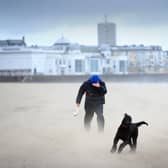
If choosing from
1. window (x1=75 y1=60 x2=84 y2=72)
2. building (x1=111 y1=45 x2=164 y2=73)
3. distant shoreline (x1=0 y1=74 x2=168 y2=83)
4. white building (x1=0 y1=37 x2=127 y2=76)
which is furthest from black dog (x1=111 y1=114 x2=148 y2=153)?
window (x1=75 y1=60 x2=84 y2=72)

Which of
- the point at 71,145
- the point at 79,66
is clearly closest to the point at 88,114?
the point at 71,145

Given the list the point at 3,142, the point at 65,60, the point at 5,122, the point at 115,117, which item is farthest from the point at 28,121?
the point at 65,60

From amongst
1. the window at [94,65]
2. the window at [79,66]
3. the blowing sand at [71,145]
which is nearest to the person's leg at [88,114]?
the blowing sand at [71,145]

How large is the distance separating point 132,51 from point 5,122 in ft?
147

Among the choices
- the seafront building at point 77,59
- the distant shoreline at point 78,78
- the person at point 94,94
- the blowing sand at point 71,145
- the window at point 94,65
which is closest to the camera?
the blowing sand at point 71,145

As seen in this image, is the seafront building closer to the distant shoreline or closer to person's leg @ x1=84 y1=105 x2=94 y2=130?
the distant shoreline

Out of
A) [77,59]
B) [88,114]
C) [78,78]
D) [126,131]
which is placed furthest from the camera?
[77,59]

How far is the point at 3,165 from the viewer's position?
530cm

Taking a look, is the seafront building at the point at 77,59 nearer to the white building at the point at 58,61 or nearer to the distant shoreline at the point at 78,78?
the white building at the point at 58,61

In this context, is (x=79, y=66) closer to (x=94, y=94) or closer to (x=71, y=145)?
(x=94, y=94)

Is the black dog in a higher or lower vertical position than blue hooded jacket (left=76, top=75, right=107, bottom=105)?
lower

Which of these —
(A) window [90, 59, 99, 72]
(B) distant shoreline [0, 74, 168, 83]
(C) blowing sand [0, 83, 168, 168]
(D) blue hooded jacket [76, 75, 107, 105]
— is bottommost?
(B) distant shoreline [0, 74, 168, 83]

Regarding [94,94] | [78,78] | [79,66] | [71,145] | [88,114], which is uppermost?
[94,94]

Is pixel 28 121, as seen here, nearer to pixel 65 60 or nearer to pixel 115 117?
pixel 115 117
